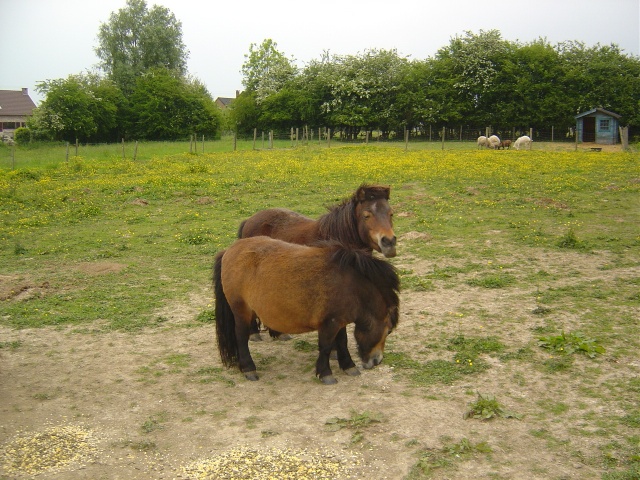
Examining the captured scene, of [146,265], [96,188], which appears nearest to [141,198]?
[96,188]

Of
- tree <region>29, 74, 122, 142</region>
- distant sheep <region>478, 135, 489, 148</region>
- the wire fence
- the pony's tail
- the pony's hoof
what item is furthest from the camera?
tree <region>29, 74, 122, 142</region>

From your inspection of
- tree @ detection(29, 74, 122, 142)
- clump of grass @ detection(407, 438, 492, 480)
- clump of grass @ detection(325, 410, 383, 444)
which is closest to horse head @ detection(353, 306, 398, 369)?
clump of grass @ detection(325, 410, 383, 444)

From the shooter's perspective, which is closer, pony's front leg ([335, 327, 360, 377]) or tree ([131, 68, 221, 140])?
pony's front leg ([335, 327, 360, 377])

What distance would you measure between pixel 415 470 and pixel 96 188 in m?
18.7

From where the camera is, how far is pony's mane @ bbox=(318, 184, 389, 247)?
24.2 ft

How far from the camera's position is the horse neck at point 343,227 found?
24.7ft

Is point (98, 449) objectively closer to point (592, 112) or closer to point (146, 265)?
point (146, 265)

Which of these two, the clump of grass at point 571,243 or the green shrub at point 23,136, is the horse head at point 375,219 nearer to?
the clump of grass at point 571,243

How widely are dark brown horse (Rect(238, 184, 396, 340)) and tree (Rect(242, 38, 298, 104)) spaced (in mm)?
53810

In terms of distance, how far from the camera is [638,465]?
14.5ft

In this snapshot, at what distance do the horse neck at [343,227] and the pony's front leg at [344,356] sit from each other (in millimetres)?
1365

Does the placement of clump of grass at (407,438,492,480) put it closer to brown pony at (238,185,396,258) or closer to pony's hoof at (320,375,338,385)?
pony's hoof at (320,375,338,385)

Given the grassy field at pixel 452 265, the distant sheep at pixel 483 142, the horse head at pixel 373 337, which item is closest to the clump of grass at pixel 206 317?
the grassy field at pixel 452 265

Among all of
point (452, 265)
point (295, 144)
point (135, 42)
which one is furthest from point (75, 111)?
point (452, 265)
